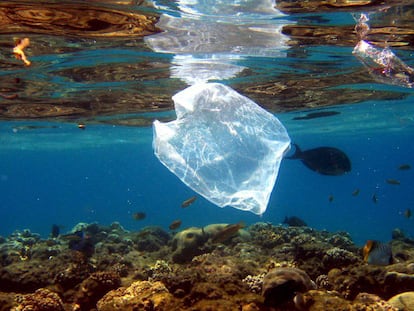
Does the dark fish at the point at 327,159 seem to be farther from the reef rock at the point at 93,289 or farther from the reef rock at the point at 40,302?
the reef rock at the point at 40,302

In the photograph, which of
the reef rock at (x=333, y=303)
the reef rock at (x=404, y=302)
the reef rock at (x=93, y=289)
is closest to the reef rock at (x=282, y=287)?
the reef rock at (x=333, y=303)

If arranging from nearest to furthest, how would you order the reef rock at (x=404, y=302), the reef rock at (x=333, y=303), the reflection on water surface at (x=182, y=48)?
the reef rock at (x=333, y=303) < the reef rock at (x=404, y=302) < the reflection on water surface at (x=182, y=48)

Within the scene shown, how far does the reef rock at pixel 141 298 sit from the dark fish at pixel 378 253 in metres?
4.43

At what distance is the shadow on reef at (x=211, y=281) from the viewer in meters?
5.82

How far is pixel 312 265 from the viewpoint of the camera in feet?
29.0

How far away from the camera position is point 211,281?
6.54 metres

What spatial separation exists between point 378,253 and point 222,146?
407 cm

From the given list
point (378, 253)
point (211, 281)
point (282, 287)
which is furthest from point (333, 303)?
point (378, 253)

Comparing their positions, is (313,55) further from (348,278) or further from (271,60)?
(348,278)

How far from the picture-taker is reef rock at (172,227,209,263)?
40.5 feet

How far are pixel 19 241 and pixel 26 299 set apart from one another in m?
12.4

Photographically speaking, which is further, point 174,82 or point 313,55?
point 174,82

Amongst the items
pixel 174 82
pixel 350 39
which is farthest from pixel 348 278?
pixel 174 82

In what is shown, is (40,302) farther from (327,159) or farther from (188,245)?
(327,159)
